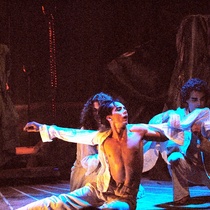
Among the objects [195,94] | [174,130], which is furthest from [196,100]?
[174,130]

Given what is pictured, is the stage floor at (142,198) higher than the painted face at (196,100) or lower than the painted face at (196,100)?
lower

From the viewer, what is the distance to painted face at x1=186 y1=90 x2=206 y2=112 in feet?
21.3

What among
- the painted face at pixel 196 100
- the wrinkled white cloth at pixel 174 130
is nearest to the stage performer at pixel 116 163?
the wrinkled white cloth at pixel 174 130

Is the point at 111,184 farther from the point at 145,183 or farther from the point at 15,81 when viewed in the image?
the point at 15,81

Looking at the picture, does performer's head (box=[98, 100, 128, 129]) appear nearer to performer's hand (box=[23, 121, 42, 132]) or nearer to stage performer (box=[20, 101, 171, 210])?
stage performer (box=[20, 101, 171, 210])

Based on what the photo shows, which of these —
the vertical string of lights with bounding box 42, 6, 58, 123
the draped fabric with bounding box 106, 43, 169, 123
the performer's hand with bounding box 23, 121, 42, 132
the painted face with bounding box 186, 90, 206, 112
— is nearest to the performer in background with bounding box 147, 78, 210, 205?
the painted face with bounding box 186, 90, 206, 112

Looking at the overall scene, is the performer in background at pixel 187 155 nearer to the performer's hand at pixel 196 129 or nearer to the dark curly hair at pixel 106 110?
the performer's hand at pixel 196 129

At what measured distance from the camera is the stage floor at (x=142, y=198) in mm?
6601

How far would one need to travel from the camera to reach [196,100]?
21.4 ft

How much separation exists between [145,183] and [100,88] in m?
2.80

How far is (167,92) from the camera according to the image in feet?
31.4

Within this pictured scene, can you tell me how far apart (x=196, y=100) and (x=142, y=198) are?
1.50 meters

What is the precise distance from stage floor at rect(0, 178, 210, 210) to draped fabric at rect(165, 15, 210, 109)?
1.45m

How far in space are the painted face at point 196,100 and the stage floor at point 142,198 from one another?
1.16 m
